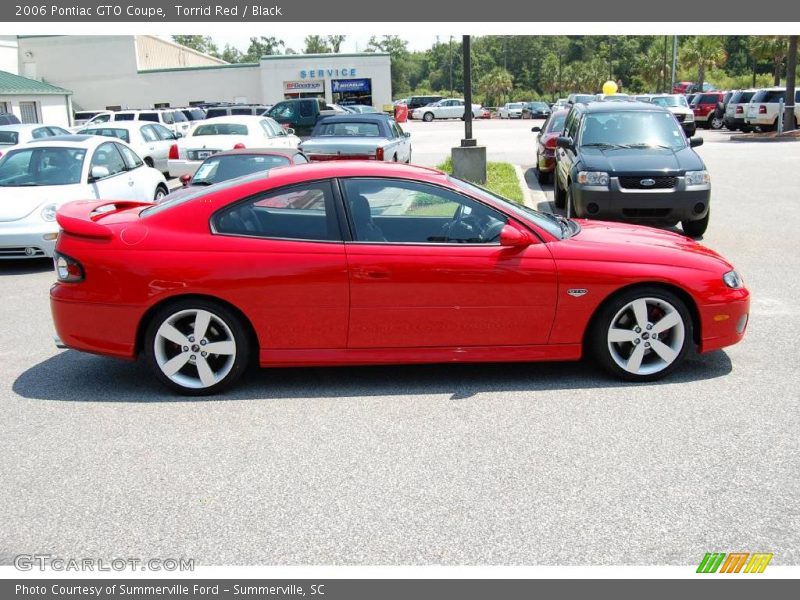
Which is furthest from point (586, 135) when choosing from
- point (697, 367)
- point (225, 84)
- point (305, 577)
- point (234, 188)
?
point (225, 84)

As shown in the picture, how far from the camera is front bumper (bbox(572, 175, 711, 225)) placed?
10430 millimetres

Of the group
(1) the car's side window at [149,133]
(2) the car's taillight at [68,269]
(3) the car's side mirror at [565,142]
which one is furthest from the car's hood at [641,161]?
(1) the car's side window at [149,133]

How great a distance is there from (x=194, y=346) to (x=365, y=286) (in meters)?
1.20

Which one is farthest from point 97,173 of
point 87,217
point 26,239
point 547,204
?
point 547,204

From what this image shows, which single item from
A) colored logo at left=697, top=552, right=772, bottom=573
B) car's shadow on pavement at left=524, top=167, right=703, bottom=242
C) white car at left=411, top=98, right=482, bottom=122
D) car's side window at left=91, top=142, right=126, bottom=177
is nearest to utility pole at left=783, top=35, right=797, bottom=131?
car's shadow on pavement at left=524, top=167, right=703, bottom=242

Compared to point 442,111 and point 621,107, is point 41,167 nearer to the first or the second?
point 621,107

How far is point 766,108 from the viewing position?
32.6m

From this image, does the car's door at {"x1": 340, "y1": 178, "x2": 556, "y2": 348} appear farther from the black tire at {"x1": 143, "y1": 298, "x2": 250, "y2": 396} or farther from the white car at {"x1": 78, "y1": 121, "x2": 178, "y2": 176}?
the white car at {"x1": 78, "y1": 121, "x2": 178, "y2": 176}

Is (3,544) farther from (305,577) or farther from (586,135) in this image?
(586,135)

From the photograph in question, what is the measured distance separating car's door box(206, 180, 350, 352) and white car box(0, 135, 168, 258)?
5.24 m

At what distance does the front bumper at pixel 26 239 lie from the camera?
9.71 metres

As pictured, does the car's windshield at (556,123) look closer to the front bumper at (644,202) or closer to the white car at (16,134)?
the front bumper at (644,202)

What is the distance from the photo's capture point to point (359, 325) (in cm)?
543

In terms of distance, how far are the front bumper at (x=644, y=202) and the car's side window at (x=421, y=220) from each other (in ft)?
17.4
